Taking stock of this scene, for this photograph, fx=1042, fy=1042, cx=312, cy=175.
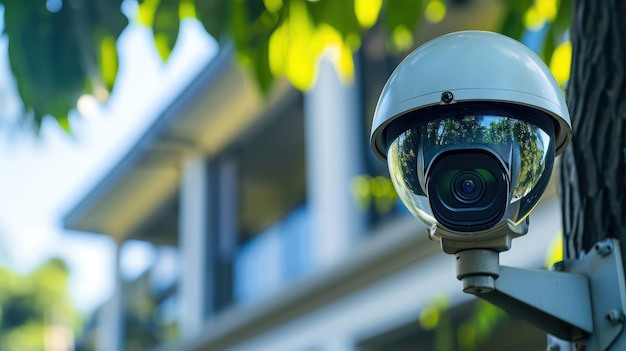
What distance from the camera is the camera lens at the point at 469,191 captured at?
1.70 metres

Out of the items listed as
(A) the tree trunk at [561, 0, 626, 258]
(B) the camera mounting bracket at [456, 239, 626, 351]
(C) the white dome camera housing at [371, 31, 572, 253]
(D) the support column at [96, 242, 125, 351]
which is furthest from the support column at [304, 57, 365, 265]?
(C) the white dome camera housing at [371, 31, 572, 253]

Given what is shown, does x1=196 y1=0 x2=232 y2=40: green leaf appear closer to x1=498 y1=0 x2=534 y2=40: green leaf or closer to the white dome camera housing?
x1=498 y1=0 x2=534 y2=40: green leaf

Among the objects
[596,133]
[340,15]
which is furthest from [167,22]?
[596,133]

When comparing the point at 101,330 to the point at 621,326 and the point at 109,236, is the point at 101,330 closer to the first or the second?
the point at 109,236

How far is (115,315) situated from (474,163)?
55.4 ft

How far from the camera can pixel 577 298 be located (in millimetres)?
1942

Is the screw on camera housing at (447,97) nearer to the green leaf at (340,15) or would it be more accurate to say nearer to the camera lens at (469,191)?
the camera lens at (469,191)

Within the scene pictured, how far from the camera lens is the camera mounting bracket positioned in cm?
190

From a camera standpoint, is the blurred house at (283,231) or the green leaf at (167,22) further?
the blurred house at (283,231)

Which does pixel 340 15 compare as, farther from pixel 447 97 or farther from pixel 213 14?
pixel 447 97

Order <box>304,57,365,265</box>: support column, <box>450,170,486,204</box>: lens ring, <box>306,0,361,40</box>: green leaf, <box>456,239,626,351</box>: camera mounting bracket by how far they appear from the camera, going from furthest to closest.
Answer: <box>304,57,365,265</box>: support column → <box>306,0,361,40</box>: green leaf → <box>456,239,626,351</box>: camera mounting bracket → <box>450,170,486,204</box>: lens ring

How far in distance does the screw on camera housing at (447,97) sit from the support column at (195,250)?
12.1 m

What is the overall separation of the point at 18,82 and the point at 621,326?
1.72 m

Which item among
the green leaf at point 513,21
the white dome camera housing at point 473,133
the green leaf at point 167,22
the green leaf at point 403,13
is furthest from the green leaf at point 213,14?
the white dome camera housing at point 473,133
